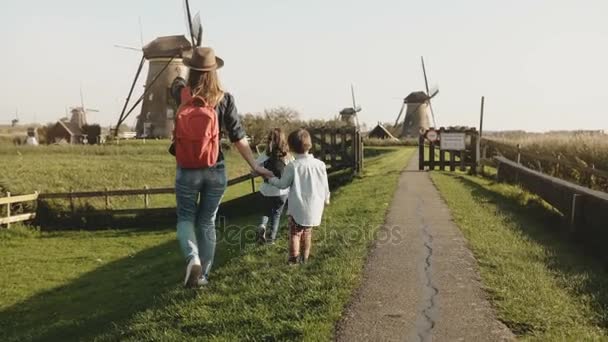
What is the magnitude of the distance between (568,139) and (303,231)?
1627 centimetres

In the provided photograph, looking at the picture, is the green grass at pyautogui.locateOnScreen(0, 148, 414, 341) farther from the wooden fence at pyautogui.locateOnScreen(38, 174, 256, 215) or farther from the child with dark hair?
the wooden fence at pyautogui.locateOnScreen(38, 174, 256, 215)

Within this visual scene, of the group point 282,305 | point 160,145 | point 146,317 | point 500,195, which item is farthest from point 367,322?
point 160,145

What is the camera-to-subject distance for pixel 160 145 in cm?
4375

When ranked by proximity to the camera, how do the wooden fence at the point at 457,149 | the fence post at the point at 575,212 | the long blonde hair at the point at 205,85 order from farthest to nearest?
the wooden fence at the point at 457,149
the fence post at the point at 575,212
the long blonde hair at the point at 205,85

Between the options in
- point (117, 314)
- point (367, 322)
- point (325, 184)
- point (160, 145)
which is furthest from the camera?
point (160, 145)

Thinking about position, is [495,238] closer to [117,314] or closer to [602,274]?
[602,274]

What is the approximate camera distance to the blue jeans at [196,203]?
4.61 m

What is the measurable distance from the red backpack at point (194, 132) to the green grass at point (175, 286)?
3.97 ft

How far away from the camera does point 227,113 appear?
4773 millimetres

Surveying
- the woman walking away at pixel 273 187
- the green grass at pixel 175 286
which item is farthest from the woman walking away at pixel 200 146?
the woman walking away at pixel 273 187

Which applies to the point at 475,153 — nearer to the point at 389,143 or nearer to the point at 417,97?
the point at 389,143

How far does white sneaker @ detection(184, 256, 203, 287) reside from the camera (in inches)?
187

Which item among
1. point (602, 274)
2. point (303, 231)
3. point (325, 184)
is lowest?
point (602, 274)

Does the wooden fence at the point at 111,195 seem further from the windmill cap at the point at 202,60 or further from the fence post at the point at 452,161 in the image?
the windmill cap at the point at 202,60
